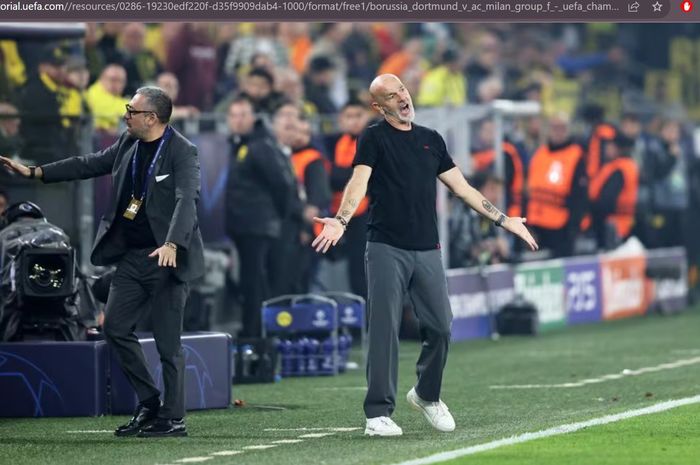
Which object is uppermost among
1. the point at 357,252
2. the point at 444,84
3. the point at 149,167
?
the point at 444,84

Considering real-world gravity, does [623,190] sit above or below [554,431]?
above

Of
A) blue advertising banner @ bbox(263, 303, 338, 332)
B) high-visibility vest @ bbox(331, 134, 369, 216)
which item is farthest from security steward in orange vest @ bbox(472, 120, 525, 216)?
blue advertising banner @ bbox(263, 303, 338, 332)

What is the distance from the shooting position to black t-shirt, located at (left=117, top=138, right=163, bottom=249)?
11.6 meters

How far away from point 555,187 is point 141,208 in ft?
39.5

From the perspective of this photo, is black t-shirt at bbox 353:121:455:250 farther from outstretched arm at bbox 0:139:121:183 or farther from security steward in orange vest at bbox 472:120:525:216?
security steward in orange vest at bbox 472:120:525:216

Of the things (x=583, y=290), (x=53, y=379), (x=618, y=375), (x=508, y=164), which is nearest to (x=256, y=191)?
(x=508, y=164)

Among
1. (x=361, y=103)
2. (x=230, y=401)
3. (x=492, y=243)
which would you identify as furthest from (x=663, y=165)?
(x=230, y=401)

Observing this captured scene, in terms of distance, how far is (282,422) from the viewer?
1234 cm

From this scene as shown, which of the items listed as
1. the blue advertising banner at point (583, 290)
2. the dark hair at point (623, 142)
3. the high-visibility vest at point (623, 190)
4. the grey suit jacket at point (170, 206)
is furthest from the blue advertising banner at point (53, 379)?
the dark hair at point (623, 142)

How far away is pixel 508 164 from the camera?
859 inches

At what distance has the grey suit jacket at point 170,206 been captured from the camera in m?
11.4

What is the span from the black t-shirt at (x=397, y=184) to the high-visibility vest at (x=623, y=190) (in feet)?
43.3

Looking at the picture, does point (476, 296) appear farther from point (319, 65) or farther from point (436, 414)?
point (436, 414)

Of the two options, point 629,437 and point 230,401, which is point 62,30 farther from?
point 629,437
